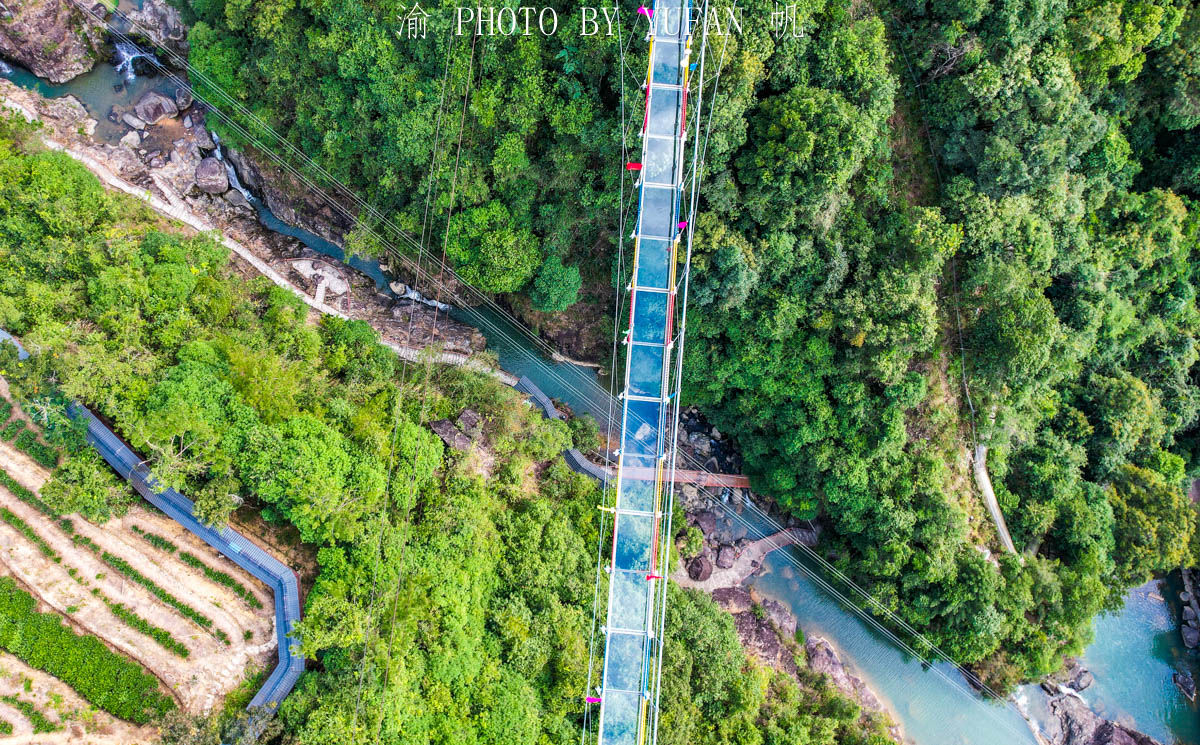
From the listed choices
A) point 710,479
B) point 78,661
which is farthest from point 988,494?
point 78,661

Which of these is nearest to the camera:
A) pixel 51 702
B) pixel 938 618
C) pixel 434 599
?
pixel 51 702

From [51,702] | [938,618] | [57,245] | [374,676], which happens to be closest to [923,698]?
[938,618]

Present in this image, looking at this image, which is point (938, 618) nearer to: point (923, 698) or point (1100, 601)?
point (923, 698)

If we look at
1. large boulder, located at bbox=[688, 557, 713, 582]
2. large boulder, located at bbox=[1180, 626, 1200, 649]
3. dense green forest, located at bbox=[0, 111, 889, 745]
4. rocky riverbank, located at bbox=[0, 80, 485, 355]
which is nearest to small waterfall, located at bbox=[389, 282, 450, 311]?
rocky riverbank, located at bbox=[0, 80, 485, 355]

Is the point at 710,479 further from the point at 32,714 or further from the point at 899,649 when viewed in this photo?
the point at 32,714

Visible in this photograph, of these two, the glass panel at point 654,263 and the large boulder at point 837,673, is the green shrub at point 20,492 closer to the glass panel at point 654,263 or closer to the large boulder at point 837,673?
the glass panel at point 654,263
